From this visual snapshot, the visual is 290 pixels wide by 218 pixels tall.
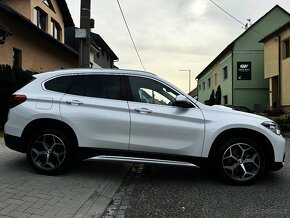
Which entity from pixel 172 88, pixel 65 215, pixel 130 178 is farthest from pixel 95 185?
pixel 172 88

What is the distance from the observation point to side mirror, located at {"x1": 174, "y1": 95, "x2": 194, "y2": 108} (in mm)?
6129

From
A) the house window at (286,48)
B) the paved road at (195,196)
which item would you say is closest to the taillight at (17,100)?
the paved road at (195,196)

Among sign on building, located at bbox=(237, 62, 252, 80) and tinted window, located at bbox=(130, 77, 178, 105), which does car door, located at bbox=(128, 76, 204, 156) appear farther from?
sign on building, located at bbox=(237, 62, 252, 80)

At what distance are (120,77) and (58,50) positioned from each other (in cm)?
1947

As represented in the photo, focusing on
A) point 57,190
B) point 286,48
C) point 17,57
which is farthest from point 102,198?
point 286,48

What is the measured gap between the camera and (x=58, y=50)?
2503cm

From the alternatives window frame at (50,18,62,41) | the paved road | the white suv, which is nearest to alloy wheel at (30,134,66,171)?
the white suv

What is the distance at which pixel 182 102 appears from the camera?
614 centimetres

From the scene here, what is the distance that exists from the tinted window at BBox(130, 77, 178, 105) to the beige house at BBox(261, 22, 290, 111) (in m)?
19.7

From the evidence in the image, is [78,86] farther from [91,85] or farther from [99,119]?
[99,119]

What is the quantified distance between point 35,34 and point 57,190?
54.1ft

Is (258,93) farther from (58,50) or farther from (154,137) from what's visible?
(154,137)

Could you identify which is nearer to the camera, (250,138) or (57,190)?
(57,190)

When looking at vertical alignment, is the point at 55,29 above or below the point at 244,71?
above
